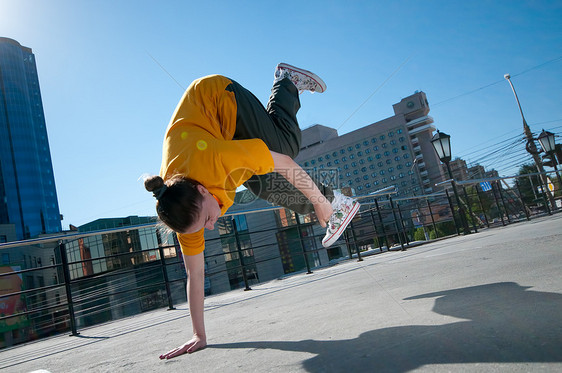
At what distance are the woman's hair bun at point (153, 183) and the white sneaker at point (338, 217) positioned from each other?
1.32 meters

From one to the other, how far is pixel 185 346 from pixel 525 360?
101 cm

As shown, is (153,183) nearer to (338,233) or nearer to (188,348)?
(188,348)

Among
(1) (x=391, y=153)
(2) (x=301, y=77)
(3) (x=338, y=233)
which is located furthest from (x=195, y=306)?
(1) (x=391, y=153)

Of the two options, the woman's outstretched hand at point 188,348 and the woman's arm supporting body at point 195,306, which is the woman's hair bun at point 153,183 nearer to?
the woman's arm supporting body at point 195,306

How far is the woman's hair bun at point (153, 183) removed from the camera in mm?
1271

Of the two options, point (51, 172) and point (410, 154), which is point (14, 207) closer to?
point (51, 172)

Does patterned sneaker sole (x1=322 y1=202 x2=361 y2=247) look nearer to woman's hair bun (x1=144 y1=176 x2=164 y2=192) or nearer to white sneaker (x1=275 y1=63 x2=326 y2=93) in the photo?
white sneaker (x1=275 y1=63 x2=326 y2=93)

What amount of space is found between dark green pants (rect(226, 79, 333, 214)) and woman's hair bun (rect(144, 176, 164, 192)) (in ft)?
1.90

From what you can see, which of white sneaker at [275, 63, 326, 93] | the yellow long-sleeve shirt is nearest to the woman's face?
the yellow long-sleeve shirt

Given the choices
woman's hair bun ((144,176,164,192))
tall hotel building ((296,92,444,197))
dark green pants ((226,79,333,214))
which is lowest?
woman's hair bun ((144,176,164,192))

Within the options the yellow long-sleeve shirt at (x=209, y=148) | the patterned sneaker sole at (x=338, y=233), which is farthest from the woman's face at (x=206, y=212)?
the patterned sneaker sole at (x=338, y=233)

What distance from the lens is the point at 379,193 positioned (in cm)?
483

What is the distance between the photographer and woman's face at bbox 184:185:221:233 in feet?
4.34

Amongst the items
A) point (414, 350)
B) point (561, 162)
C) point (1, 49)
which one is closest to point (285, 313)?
A: point (414, 350)
